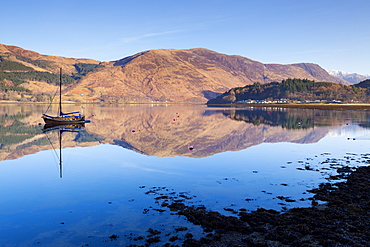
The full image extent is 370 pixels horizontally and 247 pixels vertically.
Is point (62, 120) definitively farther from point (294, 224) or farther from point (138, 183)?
point (294, 224)

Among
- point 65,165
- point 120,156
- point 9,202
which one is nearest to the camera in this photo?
point 9,202

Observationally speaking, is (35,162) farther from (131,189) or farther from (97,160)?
(131,189)

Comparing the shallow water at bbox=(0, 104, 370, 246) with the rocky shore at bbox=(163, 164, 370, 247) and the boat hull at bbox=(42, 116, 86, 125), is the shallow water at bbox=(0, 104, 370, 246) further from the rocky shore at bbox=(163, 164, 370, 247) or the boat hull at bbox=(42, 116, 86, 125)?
the boat hull at bbox=(42, 116, 86, 125)

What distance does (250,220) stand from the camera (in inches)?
495

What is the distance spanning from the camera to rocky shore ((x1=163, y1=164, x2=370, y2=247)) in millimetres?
10641

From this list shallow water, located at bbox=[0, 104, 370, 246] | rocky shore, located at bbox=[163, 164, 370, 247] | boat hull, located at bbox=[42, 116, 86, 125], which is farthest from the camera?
boat hull, located at bbox=[42, 116, 86, 125]

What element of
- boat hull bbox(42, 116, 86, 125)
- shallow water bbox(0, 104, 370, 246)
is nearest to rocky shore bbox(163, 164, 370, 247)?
shallow water bbox(0, 104, 370, 246)

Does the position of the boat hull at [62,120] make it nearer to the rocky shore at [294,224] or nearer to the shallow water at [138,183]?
the shallow water at [138,183]

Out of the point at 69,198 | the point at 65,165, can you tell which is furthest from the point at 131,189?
the point at 65,165

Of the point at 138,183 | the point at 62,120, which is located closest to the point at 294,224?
the point at 138,183

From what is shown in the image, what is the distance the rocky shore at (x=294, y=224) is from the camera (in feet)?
34.9

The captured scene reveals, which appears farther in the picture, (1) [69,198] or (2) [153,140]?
(2) [153,140]

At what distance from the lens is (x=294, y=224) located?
12.0 metres

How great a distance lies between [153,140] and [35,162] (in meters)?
16.8
